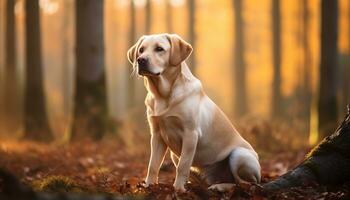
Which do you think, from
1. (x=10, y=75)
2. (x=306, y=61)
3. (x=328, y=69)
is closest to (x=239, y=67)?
(x=306, y=61)

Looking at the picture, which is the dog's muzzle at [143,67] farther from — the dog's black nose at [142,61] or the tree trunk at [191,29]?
the tree trunk at [191,29]

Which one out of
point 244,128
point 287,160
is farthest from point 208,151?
point 244,128

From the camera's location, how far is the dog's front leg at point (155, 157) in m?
5.80

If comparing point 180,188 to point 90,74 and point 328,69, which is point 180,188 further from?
point 328,69

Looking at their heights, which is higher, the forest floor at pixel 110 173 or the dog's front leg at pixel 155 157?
the dog's front leg at pixel 155 157

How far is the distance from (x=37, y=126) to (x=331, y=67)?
7.96 meters

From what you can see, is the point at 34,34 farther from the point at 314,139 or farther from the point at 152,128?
the point at 152,128

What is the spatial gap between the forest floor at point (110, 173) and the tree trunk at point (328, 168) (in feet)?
0.41

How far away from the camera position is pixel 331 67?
1261 cm

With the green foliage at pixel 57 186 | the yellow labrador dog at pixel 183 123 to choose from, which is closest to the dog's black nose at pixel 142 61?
the yellow labrador dog at pixel 183 123

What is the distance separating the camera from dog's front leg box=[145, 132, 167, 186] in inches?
228

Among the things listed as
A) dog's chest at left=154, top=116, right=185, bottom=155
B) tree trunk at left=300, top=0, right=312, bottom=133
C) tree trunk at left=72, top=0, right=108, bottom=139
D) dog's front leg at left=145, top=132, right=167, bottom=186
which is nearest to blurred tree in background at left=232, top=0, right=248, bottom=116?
tree trunk at left=300, top=0, right=312, bottom=133

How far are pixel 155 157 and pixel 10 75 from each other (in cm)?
1656

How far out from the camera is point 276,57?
2722 cm
